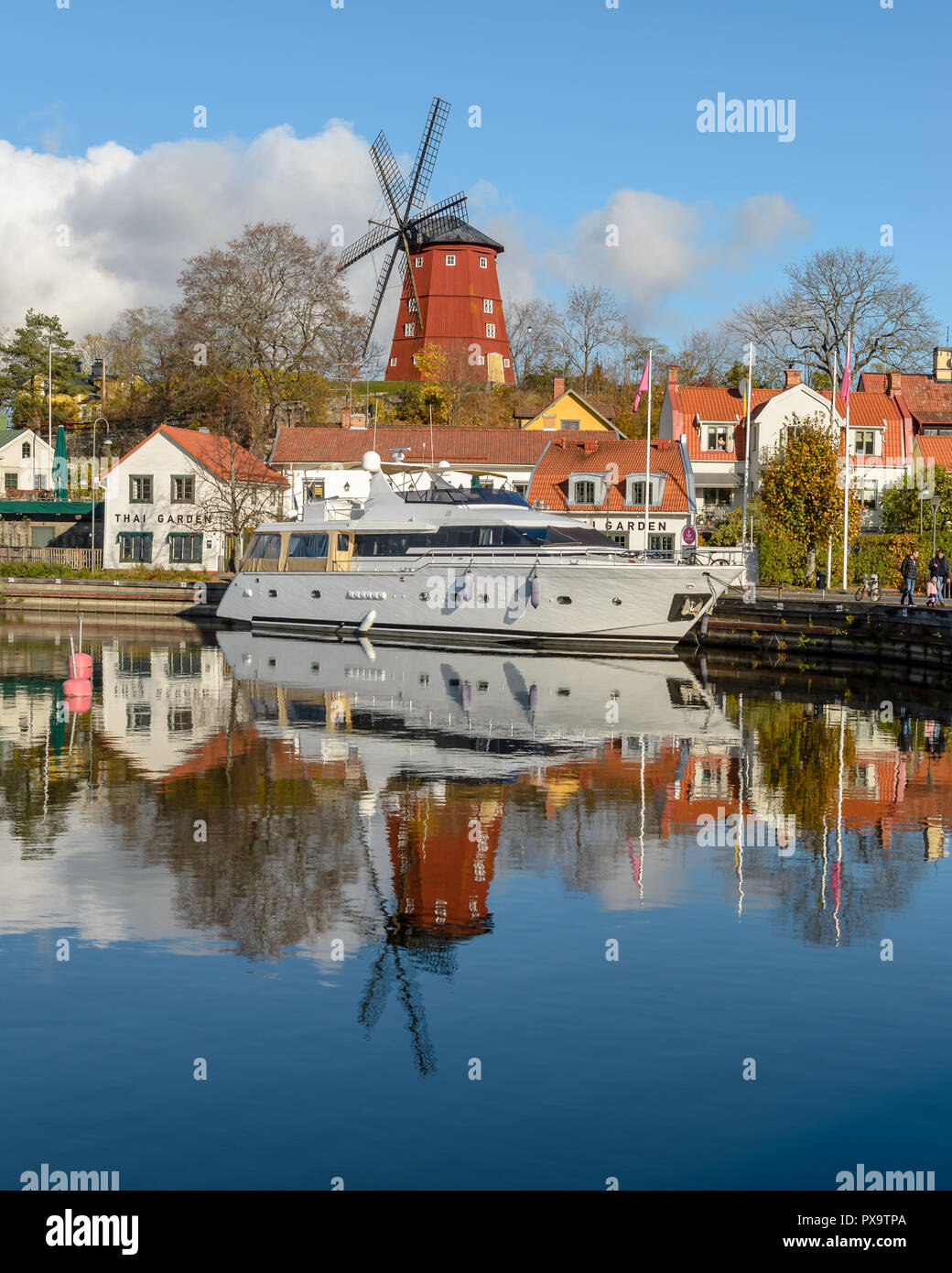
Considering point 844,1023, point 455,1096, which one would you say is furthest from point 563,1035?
point 844,1023

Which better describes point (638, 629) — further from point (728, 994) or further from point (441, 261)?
point (441, 261)

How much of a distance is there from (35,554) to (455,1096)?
6703cm

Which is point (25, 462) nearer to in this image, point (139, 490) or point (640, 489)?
point (139, 490)

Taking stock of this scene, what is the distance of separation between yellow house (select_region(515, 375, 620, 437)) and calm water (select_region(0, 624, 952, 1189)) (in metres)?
55.1

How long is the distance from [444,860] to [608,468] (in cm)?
5128

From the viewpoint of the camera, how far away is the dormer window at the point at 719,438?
6931cm

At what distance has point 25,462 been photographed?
295ft

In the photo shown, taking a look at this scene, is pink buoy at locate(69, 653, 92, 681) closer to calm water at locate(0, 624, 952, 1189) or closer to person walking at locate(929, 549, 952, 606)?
calm water at locate(0, 624, 952, 1189)

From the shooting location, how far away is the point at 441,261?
8938 cm

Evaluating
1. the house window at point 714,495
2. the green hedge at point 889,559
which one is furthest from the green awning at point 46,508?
the green hedge at point 889,559

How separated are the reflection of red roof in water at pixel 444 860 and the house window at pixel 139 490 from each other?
5313 centimetres

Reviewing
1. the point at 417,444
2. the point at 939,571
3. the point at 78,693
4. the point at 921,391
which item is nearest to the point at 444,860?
A: the point at 78,693
